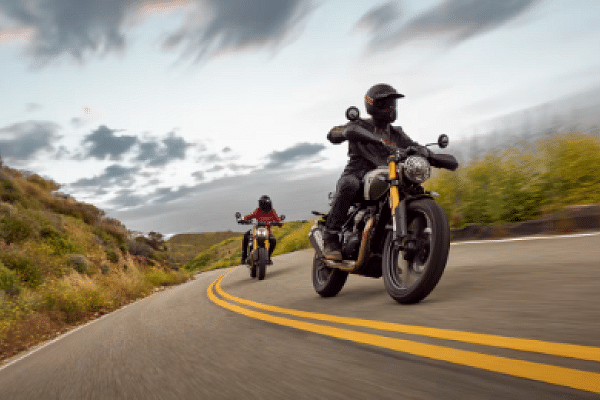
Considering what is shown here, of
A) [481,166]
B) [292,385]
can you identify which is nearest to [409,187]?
[292,385]

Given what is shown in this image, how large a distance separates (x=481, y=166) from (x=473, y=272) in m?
3.71

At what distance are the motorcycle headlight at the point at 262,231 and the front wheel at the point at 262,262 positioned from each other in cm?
51

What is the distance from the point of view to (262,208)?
13.6 metres

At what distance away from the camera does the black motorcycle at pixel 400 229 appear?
3.86m

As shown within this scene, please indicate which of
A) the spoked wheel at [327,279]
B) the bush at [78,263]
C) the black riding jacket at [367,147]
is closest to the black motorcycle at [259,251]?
the spoked wheel at [327,279]

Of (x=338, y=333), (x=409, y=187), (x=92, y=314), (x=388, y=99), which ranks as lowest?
(x=92, y=314)

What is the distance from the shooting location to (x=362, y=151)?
218 inches

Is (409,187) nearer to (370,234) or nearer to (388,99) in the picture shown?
(370,234)

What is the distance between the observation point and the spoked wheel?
5852 millimetres

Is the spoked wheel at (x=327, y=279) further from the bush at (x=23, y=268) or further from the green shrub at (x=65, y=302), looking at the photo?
the bush at (x=23, y=268)

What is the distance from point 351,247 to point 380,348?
2472 millimetres

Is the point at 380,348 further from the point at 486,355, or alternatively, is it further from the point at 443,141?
the point at 443,141

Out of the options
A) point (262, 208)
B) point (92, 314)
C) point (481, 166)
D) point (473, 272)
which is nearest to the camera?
point (473, 272)

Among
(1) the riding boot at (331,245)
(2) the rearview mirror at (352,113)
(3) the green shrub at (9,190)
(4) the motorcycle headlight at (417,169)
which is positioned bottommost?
(1) the riding boot at (331,245)
